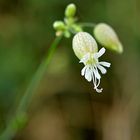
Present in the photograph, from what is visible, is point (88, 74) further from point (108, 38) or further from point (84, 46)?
point (108, 38)

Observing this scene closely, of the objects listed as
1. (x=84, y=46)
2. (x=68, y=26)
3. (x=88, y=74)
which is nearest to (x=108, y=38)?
(x=68, y=26)

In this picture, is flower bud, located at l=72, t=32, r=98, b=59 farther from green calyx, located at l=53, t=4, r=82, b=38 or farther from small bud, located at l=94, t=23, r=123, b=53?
small bud, located at l=94, t=23, r=123, b=53

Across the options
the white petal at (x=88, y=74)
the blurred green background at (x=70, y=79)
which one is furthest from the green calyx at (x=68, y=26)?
the blurred green background at (x=70, y=79)

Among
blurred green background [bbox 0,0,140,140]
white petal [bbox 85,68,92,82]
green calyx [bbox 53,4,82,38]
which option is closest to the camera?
white petal [bbox 85,68,92,82]

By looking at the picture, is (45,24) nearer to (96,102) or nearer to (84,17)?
(84,17)

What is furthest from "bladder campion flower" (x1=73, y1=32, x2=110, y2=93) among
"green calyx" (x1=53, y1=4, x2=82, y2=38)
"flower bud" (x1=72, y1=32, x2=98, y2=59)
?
"green calyx" (x1=53, y1=4, x2=82, y2=38)

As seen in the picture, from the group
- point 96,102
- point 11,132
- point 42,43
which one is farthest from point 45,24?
point 11,132

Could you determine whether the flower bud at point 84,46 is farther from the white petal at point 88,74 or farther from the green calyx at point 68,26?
the green calyx at point 68,26

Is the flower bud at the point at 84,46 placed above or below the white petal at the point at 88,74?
above
